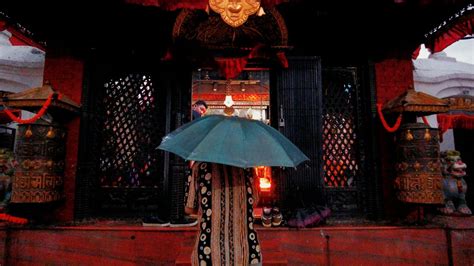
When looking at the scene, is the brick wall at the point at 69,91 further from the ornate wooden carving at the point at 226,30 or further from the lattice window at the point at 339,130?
the lattice window at the point at 339,130

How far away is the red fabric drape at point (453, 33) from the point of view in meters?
4.88

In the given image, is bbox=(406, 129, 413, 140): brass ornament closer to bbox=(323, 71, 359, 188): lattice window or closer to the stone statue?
bbox=(323, 71, 359, 188): lattice window

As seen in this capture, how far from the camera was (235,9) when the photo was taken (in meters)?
4.63

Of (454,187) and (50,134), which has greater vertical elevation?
(50,134)

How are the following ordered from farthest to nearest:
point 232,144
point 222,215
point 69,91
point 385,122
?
point 69,91 → point 385,122 → point 222,215 → point 232,144

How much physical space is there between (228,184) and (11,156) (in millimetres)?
5377

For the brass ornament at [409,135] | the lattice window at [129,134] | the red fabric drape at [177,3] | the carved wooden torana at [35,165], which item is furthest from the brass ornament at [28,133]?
the brass ornament at [409,135]

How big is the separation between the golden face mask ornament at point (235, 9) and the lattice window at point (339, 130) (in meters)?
2.17

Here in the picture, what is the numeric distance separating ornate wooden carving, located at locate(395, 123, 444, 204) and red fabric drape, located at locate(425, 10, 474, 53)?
201cm

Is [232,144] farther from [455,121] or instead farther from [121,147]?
[455,121]

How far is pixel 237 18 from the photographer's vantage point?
15.3ft

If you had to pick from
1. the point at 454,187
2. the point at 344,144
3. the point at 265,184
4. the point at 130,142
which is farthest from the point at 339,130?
the point at 130,142

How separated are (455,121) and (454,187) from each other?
3537 millimetres

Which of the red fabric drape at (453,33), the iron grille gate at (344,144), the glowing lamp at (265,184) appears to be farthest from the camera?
the glowing lamp at (265,184)
